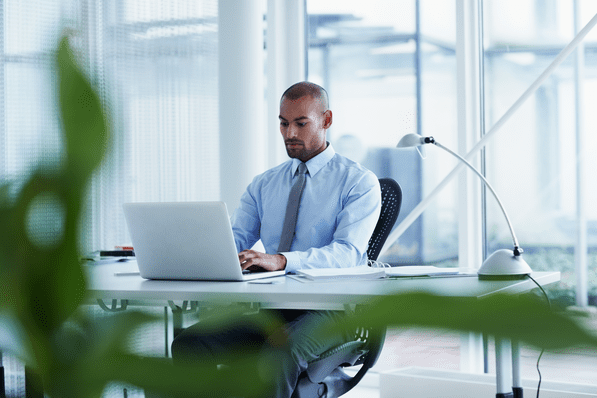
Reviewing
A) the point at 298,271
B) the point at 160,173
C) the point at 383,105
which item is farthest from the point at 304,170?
the point at 160,173

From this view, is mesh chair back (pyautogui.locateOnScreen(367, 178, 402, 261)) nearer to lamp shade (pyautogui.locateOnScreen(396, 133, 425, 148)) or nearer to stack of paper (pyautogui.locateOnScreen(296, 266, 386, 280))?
lamp shade (pyautogui.locateOnScreen(396, 133, 425, 148))

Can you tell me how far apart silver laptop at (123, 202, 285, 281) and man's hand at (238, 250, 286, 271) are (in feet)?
0.10

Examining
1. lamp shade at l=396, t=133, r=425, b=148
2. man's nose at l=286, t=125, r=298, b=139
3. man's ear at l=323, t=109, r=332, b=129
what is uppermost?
man's ear at l=323, t=109, r=332, b=129

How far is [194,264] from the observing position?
5.62ft

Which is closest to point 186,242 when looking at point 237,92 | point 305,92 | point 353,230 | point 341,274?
point 341,274

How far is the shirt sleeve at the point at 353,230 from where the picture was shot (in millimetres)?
2051

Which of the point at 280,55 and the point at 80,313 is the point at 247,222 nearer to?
the point at 280,55

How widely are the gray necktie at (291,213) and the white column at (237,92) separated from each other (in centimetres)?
121

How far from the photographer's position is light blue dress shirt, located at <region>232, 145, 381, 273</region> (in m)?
2.14

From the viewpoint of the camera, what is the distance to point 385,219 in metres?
2.33

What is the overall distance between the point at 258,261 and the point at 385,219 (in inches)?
26.1

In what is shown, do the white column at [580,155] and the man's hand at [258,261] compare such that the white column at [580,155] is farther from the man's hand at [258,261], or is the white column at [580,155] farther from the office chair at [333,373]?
the man's hand at [258,261]

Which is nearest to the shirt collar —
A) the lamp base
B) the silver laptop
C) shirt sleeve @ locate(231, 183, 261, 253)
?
shirt sleeve @ locate(231, 183, 261, 253)

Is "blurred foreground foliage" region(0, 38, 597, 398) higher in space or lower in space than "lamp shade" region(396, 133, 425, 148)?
lower
